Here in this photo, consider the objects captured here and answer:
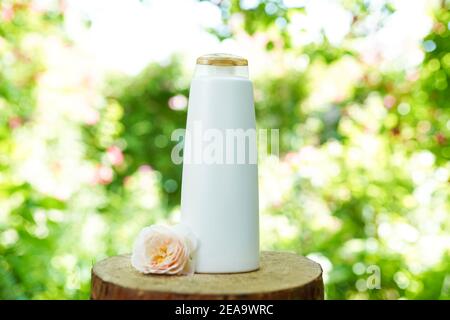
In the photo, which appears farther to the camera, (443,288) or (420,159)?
(420,159)

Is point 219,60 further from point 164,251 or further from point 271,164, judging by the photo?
point 271,164

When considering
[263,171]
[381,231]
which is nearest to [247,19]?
[263,171]

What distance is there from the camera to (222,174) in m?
1.22

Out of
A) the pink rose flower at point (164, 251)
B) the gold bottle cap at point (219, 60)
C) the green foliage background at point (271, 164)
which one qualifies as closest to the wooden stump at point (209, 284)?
the pink rose flower at point (164, 251)

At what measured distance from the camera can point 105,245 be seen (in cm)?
255

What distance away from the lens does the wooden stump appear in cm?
108

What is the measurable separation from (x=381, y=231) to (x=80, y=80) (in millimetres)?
1727

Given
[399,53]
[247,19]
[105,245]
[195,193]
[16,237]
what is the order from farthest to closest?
1. [399,53]
2. [105,245]
3. [16,237]
4. [247,19]
5. [195,193]

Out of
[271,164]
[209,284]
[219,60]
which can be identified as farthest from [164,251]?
[271,164]

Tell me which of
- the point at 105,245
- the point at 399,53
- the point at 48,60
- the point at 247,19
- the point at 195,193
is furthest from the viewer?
the point at 48,60

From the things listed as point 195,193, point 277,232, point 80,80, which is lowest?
point 277,232

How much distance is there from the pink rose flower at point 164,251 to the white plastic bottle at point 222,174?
30 mm

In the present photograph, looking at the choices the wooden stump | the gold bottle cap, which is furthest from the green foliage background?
the wooden stump

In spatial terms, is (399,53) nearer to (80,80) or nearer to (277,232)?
(277,232)
